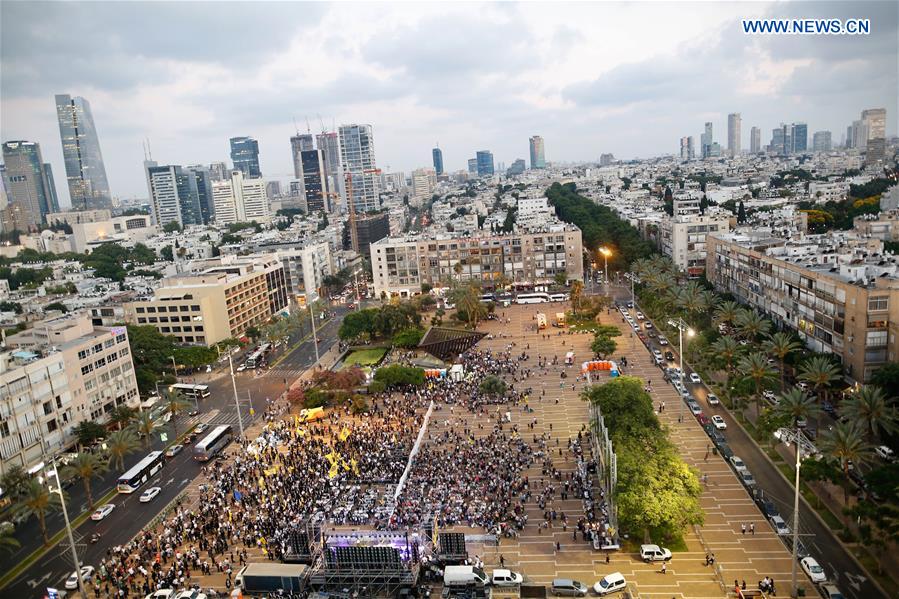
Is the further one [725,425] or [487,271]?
[487,271]

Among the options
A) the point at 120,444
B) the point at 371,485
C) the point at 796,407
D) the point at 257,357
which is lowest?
the point at 371,485

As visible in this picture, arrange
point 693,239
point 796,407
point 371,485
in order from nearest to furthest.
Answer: point 796,407 < point 371,485 < point 693,239

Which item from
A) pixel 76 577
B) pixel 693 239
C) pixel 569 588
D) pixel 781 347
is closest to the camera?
pixel 569 588

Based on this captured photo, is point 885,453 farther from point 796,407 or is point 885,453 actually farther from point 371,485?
point 371,485

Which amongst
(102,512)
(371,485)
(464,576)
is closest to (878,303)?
(464,576)

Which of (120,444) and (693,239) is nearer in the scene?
(120,444)

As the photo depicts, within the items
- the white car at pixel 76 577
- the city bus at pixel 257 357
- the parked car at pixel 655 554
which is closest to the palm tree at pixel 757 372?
the parked car at pixel 655 554

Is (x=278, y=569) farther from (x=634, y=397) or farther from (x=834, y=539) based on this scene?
(x=834, y=539)

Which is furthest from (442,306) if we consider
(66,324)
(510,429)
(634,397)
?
(634,397)
